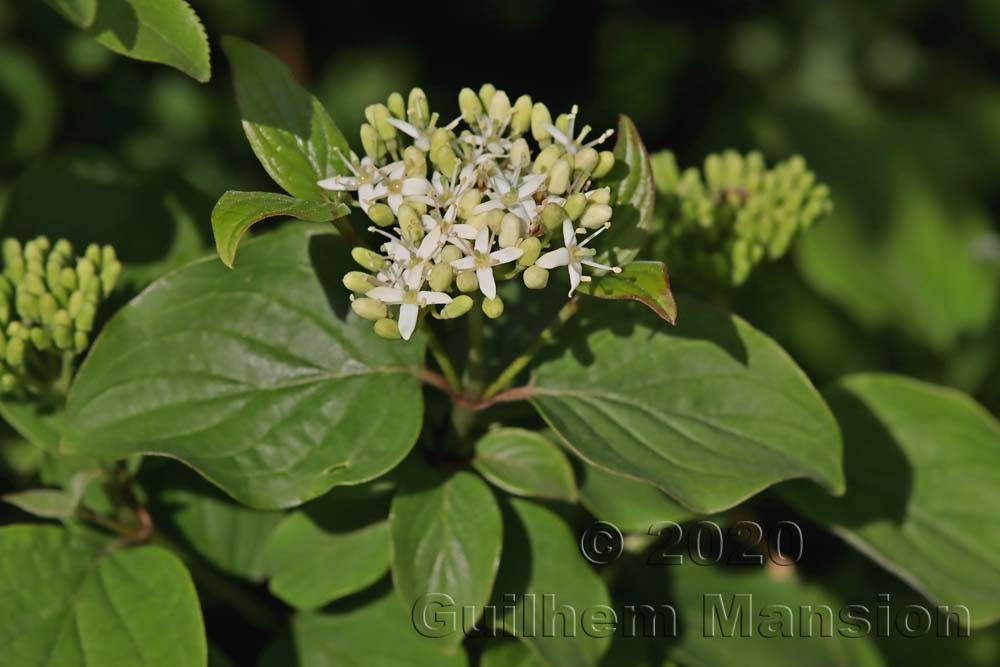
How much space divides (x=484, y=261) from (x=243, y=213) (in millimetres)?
289

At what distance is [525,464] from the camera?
58.8 inches

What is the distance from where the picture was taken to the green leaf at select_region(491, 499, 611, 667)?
4.81 feet

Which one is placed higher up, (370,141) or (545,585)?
(370,141)

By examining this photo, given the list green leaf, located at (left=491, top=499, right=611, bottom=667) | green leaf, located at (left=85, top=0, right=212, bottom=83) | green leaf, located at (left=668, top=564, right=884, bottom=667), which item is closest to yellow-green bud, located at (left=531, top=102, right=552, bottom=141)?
green leaf, located at (left=85, top=0, right=212, bottom=83)

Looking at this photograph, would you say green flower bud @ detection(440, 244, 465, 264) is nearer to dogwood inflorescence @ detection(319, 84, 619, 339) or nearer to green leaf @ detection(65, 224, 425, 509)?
dogwood inflorescence @ detection(319, 84, 619, 339)

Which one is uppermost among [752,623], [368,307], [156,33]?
[156,33]

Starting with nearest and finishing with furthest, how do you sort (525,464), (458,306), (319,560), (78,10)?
(78,10)
(458,306)
(525,464)
(319,560)

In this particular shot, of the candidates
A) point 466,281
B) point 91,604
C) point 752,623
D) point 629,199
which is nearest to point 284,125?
point 466,281

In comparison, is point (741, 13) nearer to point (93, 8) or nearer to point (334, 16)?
point (334, 16)

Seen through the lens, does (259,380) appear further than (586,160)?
Yes

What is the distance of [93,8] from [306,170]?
334 mm

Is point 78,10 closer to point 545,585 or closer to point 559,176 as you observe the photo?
point 559,176

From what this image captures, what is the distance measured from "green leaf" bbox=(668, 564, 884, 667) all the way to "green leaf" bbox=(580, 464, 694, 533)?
10.6 inches

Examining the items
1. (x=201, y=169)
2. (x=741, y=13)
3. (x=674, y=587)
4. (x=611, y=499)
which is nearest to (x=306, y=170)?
(x=611, y=499)
